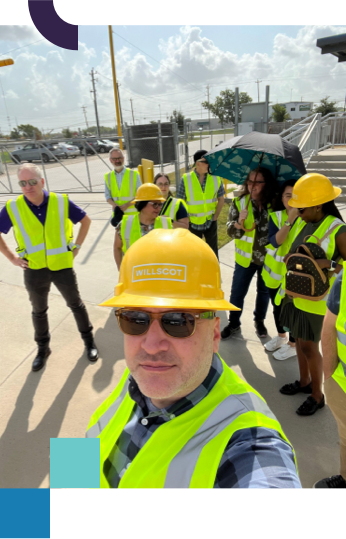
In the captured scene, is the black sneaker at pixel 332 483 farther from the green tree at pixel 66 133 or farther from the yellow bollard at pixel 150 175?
the green tree at pixel 66 133

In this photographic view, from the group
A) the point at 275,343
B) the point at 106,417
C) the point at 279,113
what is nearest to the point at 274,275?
the point at 275,343

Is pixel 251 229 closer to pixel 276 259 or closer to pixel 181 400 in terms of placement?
pixel 276 259

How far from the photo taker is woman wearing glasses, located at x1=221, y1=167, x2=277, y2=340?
3369 mm

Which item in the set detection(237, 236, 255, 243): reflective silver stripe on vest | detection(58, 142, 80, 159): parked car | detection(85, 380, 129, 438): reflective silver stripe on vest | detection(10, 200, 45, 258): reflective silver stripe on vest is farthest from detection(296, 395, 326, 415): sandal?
detection(58, 142, 80, 159): parked car

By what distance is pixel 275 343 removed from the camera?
11.9ft

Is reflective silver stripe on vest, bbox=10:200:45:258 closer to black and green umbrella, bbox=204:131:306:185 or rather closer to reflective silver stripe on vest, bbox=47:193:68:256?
reflective silver stripe on vest, bbox=47:193:68:256

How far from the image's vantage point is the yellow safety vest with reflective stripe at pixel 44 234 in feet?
10.5

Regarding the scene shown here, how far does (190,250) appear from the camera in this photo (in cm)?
127

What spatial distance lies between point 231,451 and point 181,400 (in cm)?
24

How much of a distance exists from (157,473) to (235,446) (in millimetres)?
269

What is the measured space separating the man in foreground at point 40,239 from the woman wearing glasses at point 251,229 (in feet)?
5.62

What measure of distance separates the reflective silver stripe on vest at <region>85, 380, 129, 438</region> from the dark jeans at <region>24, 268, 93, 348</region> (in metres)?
2.18

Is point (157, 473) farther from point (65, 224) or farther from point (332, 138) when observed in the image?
point (332, 138)
